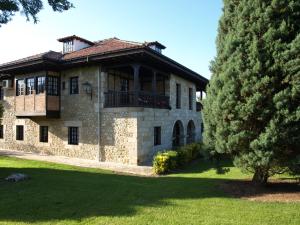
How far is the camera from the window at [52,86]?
17.6m

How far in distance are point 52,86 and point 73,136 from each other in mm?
3175

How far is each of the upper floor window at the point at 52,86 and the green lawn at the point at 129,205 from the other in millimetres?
8580

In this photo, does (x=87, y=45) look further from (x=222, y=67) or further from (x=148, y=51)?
(x=222, y=67)

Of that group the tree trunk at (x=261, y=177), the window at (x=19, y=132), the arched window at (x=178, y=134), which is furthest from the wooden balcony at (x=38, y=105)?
the tree trunk at (x=261, y=177)

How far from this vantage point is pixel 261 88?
7.96 m

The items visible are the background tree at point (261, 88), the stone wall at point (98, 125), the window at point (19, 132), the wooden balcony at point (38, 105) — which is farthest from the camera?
the window at point (19, 132)

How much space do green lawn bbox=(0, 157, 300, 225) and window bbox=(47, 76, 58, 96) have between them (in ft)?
28.1

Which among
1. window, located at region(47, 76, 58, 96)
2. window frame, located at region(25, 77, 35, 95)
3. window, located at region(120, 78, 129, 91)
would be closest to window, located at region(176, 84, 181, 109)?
window, located at region(120, 78, 129, 91)

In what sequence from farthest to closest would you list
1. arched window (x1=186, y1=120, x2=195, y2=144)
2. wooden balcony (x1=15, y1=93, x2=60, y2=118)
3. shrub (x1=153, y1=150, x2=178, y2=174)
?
arched window (x1=186, y1=120, x2=195, y2=144), wooden balcony (x1=15, y1=93, x2=60, y2=118), shrub (x1=153, y1=150, x2=178, y2=174)

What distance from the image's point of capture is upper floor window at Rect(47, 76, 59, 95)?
17.6m

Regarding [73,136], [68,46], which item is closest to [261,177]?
[73,136]

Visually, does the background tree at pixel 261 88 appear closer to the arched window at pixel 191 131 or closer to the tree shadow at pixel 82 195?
the tree shadow at pixel 82 195

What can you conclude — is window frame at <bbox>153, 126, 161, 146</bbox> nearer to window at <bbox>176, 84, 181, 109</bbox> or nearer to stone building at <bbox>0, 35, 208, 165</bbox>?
stone building at <bbox>0, 35, 208, 165</bbox>

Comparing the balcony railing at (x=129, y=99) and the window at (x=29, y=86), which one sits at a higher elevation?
the window at (x=29, y=86)
